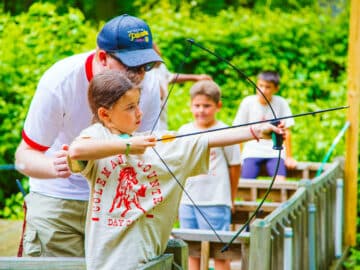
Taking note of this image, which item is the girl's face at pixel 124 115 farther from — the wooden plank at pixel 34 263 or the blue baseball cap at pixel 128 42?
the wooden plank at pixel 34 263

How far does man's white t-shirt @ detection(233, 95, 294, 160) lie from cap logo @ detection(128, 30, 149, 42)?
10.9 feet

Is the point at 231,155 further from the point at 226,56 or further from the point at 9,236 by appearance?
the point at 226,56

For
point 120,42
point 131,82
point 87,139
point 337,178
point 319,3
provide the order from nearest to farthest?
point 87,139, point 131,82, point 120,42, point 337,178, point 319,3

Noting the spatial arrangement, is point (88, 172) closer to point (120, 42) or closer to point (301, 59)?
point (120, 42)

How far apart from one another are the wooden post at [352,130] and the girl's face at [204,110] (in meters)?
2.34

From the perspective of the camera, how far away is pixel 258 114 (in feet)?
22.4

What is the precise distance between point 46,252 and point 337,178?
13.5ft

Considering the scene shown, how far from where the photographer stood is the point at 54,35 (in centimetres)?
864

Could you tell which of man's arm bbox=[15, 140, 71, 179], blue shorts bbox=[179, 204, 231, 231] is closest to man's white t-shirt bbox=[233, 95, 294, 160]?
blue shorts bbox=[179, 204, 231, 231]

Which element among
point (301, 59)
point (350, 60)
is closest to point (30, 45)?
point (350, 60)

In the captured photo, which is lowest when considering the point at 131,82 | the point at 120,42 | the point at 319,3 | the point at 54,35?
the point at 131,82

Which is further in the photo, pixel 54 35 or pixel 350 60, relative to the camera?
pixel 54 35

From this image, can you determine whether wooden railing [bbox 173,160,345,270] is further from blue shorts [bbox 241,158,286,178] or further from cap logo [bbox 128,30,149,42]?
cap logo [bbox 128,30,149,42]

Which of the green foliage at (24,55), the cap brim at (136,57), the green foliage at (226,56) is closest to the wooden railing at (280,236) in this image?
the cap brim at (136,57)
